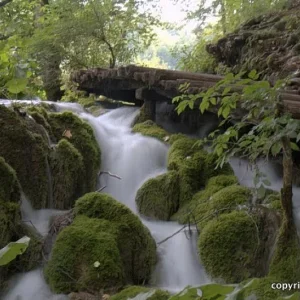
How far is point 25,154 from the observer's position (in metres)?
→ 5.06

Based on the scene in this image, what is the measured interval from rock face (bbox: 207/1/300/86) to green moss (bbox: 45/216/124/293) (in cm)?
381

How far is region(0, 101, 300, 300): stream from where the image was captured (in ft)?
12.5

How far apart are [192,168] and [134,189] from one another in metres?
0.86

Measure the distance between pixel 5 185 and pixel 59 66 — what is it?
7069 mm

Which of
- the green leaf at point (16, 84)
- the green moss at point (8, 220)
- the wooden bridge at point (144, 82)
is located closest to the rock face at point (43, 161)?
the green moss at point (8, 220)

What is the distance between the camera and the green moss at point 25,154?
16.2ft

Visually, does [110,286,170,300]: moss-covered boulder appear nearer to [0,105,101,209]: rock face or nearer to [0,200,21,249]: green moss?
[0,200,21,249]: green moss

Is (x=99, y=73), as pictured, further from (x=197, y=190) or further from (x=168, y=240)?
(x=168, y=240)

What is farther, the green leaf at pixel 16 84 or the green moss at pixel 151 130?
the green moss at pixel 151 130

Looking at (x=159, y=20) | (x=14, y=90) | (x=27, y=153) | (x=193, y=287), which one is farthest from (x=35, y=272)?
(x=159, y=20)

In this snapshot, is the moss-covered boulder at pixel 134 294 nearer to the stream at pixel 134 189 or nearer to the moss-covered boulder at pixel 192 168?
the stream at pixel 134 189

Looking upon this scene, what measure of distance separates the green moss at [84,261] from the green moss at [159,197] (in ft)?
3.87

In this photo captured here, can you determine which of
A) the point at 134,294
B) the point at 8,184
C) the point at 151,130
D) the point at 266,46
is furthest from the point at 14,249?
the point at 266,46

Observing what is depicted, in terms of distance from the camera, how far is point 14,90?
155cm
